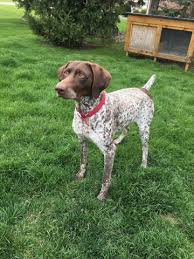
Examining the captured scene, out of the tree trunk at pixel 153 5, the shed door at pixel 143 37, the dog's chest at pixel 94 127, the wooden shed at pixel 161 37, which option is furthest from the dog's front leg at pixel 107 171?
the tree trunk at pixel 153 5

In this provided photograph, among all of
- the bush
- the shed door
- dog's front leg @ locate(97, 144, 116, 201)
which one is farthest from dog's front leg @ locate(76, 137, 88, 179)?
the bush

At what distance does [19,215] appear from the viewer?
321 cm

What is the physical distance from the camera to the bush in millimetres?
10031

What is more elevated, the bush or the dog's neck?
the dog's neck

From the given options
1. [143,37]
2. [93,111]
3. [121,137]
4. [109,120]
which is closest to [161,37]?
[143,37]

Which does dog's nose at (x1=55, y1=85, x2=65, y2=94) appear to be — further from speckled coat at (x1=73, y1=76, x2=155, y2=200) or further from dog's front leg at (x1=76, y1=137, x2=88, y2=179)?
dog's front leg at (x1=76, y1=137, x2=88, y2=179)

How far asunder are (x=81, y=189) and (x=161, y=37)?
7.06m

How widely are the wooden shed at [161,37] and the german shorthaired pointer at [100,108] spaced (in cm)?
558

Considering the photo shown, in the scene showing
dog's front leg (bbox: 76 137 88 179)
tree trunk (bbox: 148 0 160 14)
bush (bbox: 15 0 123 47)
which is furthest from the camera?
tree trunk (bbox: 148 0 160 14)

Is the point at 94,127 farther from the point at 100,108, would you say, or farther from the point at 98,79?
the point at 98,79

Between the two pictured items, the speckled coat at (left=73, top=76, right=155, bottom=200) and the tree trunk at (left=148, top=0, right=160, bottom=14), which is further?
the tree trunk at (left=148, top=0, right=160, bottom=14)

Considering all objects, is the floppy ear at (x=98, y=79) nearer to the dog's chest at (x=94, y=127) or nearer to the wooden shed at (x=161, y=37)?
the dog's chest at (x=94, y=127)

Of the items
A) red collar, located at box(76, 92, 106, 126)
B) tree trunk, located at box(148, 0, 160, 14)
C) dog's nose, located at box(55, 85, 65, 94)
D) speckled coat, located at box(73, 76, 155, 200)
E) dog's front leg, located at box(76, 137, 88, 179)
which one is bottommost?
tree trunk, located at box(148, 0, 160, 14)

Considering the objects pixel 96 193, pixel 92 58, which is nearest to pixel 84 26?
pixel 92 58
